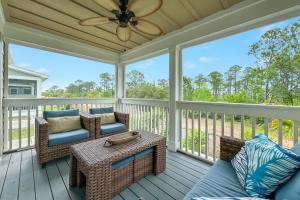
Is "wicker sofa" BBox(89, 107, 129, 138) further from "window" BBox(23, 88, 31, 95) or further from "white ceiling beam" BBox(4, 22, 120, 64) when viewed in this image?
"white ceiling beam" BBox(4, 22, 120, 64)

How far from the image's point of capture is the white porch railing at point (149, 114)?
3281 mm

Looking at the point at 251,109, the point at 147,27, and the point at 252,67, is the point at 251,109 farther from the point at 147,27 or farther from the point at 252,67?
the point at 147,27

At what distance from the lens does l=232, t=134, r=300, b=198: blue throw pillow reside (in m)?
0.96

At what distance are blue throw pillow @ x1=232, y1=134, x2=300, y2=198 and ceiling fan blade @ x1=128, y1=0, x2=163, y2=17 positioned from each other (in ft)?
5.11

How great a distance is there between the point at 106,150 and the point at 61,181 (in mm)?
846

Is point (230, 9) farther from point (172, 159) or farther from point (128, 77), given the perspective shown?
point (128, 77)

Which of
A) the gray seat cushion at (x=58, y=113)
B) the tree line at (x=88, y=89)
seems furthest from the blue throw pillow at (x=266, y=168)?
the tree line at (x=88, y=89)

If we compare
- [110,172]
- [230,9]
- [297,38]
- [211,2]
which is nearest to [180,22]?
[211,2]

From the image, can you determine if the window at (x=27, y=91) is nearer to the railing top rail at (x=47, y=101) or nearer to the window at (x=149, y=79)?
the railing top rail at (x=47, y=101)

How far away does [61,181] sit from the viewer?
192 centimetres

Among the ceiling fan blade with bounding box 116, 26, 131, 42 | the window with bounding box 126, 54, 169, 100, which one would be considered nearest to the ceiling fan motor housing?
the ceiling fan blade with bounding box 116, 26, 131, 42

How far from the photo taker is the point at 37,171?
214 centimetres

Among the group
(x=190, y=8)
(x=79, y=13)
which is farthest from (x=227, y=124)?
(x=79, y=13)

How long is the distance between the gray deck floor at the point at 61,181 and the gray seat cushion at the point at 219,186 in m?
0.61
